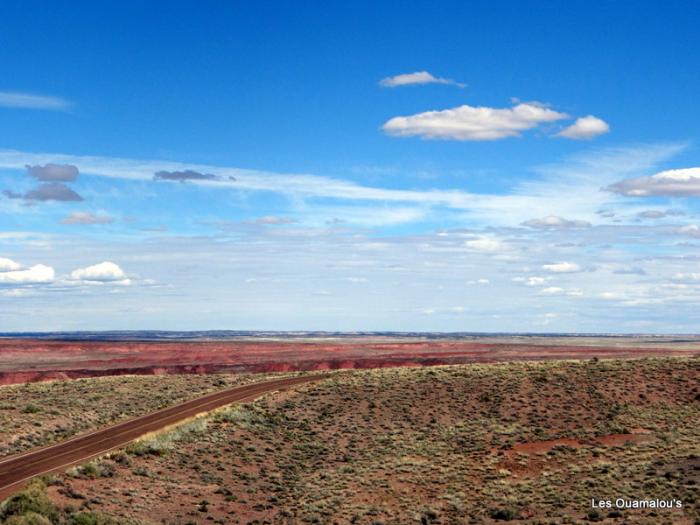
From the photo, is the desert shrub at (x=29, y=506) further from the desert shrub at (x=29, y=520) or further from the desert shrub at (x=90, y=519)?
the desert shrub at (x=90, y=519)

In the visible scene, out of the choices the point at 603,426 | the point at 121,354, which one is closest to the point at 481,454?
the point at 603,426

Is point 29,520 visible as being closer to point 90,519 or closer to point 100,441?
point 90,519

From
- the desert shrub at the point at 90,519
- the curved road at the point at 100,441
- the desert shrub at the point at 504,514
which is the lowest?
the desert shrub at the point at 504,514

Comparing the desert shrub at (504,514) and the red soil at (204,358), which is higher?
the red soil at (204,358)

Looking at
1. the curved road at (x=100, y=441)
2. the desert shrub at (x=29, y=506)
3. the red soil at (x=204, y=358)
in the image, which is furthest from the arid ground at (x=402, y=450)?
the red soil at (x=204, y=358)

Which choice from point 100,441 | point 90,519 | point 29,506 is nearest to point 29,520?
point 29,506
